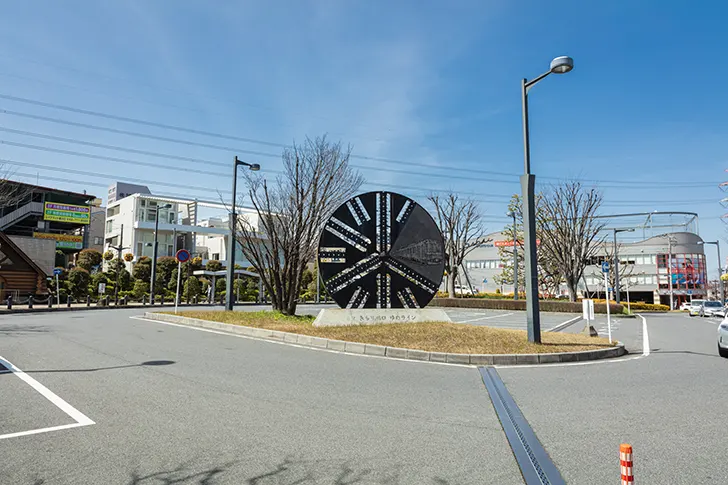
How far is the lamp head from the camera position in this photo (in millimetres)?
10484

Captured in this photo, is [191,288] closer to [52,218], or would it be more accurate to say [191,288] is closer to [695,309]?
[52,218]

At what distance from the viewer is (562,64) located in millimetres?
10531

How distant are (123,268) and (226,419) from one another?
138 feet

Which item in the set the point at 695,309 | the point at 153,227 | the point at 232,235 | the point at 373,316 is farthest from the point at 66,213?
the point at 695,309

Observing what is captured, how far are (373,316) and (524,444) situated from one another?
10.3 meters

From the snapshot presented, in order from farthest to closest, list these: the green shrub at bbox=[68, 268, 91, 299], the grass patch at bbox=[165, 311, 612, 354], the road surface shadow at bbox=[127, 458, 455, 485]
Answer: the green shrub at bbox=[68, 268, 91, 299]
the grass patch at bbox=[165, 311, 612, 354]
the road surface shadow at bbox=[127, 458, 455, 485]

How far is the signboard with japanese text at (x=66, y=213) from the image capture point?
54.8m

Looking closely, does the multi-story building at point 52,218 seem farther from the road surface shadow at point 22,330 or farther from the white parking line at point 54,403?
the white parking line at point 54,403

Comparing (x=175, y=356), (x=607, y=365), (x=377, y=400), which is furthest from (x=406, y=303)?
(x=377, y=400)

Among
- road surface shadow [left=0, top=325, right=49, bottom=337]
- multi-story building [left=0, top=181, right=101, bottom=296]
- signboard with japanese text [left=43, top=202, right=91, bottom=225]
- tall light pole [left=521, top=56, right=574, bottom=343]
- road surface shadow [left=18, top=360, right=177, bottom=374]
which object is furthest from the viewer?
signboard with japanese text [left=43, top=202, right=91, bottom=225]

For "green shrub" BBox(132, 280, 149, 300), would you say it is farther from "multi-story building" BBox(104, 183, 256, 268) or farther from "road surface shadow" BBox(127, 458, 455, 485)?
"road surface shadow" BBox(127, 458, 455, 485)

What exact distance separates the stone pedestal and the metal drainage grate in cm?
775

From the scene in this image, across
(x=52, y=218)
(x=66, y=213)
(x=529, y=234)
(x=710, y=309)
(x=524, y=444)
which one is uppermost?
(x=66, y=213)

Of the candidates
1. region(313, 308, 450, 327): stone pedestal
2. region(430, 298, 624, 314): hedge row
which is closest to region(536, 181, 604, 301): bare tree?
region(430, 298, 624, 314): hedge row
